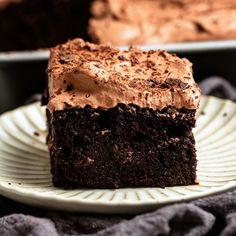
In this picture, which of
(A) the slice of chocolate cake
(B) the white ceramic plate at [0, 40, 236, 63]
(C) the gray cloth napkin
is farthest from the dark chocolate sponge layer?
(B) the white ceramic plate at [0, 40, 236, 63]

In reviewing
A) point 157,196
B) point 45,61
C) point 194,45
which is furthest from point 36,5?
point 157,196

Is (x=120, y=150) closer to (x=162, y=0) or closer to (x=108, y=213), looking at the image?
(x=108, y=213)

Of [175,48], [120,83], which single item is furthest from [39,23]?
[120,83]

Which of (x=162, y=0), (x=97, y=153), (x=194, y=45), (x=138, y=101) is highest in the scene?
(x=162, y=0)

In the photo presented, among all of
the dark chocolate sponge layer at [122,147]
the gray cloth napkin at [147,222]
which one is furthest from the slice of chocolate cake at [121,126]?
the gray cloth napkin at [147,222]

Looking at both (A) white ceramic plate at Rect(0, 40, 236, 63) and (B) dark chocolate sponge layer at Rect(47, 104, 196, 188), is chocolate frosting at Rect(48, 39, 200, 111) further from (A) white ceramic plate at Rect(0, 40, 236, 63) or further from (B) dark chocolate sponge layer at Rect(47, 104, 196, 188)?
(A) white ceramic plate at Rect(0, 40, 236, 63)

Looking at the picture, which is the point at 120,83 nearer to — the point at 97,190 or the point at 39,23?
the point at 97,190

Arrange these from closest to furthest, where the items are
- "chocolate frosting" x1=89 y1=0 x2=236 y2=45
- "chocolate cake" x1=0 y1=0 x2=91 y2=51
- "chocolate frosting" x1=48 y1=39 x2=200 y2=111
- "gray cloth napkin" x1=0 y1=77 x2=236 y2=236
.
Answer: "gray cloth napkin" x1=0 y1=77 x2=236 y2=236
"chocolate frosting" x1=48 y1=39 x2=200 y2=111
"chocolate frosting" x1=89 y1=0 x2=236 y2=45
"chocolate cake" x1=0 y1=0 x2=91 y2=51
